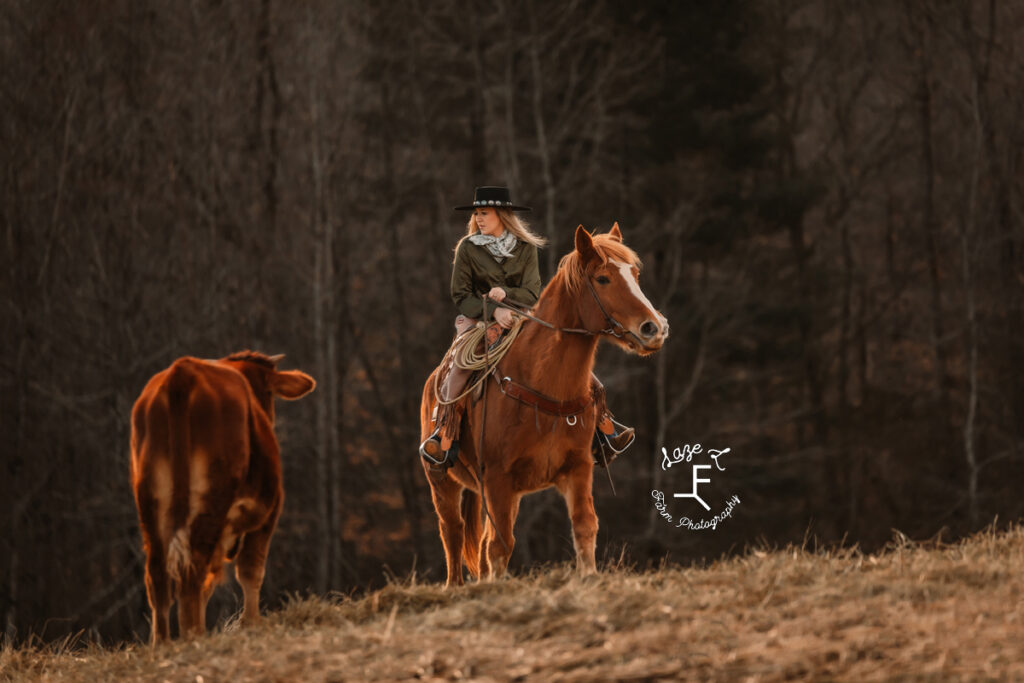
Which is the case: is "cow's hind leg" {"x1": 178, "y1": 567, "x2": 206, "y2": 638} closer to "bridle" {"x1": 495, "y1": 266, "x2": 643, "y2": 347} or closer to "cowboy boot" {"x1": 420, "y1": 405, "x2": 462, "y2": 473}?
"cowboy boot" {"x1": 420, "y1": 405, "x2": 462, "y2": 473}

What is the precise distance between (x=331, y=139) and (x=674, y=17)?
6.20 meters

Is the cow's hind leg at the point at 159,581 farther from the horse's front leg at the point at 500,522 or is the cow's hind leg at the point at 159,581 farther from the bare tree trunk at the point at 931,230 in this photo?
the bare tree trunk at the point at 931,230

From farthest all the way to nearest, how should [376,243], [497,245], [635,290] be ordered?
[376,243] → [497,245] → [635,290]

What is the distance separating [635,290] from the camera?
24.8 feet

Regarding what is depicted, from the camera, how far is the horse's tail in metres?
9.23

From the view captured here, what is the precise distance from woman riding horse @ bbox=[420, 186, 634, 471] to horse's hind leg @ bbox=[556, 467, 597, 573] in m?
0.55

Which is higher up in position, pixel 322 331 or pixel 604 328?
pixel 604 328

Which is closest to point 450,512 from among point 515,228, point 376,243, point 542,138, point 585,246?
point 515,228

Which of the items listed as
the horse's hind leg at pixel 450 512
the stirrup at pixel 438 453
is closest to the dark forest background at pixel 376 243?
the horse's hind leg at pixel 450 512

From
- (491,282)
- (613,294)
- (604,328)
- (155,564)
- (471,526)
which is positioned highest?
(491,282)

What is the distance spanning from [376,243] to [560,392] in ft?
45.2

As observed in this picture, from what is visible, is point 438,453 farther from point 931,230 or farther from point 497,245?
point 931,230

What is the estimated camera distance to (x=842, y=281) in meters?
23.8

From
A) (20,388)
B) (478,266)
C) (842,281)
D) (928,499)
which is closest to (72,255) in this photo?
(20,388)
